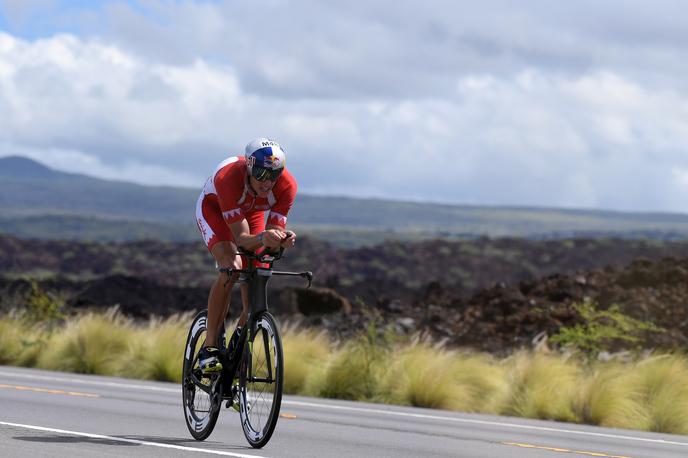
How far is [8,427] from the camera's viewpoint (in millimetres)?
11281

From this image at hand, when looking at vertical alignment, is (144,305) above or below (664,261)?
below

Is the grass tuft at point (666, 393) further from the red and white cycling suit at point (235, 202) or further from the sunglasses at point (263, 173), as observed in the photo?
the sunglasses at point (263, 173)

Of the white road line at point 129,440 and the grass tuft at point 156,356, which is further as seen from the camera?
the grass tuft at point 156,356

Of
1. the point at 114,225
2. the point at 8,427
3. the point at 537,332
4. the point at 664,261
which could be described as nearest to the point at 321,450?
the point at 8,427

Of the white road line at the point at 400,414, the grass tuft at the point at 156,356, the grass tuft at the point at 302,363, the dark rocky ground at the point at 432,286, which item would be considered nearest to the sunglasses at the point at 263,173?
the white road line at the point at 400,414

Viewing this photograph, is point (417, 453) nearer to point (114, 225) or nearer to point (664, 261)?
point (664, 261)

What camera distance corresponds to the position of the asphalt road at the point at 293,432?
408 inches

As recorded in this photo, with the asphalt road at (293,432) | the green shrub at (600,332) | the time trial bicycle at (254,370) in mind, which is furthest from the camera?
the green shrub at (600,332)

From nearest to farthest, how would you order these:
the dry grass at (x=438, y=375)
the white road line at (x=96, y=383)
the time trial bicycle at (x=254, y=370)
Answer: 1. the time trial bicycle at (x=254, y=370)
2. the dry grass at (x=438, y=375)
3. the white road line at (x=96, y=383)

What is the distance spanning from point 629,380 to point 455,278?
6311 cm

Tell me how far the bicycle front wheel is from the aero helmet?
103 cm

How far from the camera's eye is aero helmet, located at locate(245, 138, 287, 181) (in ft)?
32.1

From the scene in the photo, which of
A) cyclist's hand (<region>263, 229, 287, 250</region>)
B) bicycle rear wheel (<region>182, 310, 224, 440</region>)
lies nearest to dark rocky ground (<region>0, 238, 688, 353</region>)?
bicycle rear wheel (<region>182, 310, 224, 440</region>)

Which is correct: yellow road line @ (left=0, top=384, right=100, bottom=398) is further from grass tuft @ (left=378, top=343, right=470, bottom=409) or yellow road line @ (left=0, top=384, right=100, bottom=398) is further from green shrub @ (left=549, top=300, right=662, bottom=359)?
green shrub @ (left=549, top=300, right=662, bottom=359)
